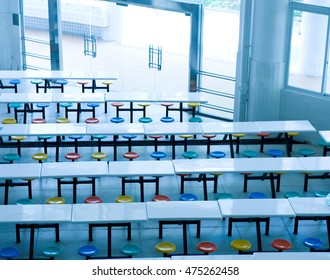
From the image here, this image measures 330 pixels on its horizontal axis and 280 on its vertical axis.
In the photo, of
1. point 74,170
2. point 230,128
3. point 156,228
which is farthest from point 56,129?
point 230,128

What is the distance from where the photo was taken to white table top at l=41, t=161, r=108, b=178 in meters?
8.57

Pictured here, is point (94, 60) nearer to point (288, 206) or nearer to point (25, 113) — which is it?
point (25, 113)

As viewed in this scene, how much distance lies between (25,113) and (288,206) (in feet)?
20.0

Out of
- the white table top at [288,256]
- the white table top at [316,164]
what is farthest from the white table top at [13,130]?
the white table top at [288,256]

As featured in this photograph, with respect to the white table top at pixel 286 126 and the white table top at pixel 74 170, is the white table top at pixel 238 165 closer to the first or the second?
the white table top at pixel 74 170

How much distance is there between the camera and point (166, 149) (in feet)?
37.2

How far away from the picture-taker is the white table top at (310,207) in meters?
7.69

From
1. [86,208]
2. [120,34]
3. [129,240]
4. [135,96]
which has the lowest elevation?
[129,240]

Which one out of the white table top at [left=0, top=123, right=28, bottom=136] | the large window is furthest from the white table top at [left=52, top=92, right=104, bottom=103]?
the large window

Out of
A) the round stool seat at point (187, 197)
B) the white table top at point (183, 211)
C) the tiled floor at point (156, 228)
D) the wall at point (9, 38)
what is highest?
the wall at point (9, 38)

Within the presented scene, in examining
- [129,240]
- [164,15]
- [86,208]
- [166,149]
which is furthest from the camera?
[164,15]

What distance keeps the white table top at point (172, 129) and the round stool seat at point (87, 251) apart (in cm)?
289

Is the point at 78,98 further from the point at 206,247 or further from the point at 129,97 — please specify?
the point at 206,247
